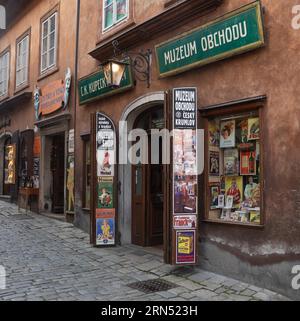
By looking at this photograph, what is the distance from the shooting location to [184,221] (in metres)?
6.25

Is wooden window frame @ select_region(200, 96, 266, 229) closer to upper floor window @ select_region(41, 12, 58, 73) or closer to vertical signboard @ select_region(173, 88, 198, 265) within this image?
vertical signboard @ select_region(173, 88, 198, 265)

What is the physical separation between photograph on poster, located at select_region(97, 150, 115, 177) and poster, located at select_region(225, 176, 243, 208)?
9.81 ft

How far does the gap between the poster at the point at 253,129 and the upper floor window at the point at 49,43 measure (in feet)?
25.3

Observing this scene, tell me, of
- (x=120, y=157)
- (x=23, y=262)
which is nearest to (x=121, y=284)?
(x=23, y=262)

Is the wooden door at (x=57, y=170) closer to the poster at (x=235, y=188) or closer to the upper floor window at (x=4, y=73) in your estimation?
the upper floor window at (x=4, y=73)

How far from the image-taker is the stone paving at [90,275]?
5.29 m

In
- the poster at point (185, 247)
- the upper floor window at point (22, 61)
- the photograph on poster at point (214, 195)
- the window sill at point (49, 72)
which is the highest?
the upper floor window at point (22, 61)

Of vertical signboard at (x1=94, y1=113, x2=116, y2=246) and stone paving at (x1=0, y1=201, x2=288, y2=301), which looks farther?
vertical signboard at (x1=94, y1=113, x2=116, y2=246)

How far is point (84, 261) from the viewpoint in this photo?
23.7ft

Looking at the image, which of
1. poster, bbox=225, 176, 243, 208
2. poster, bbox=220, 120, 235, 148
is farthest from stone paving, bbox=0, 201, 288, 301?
poster, bbox=220, 120, 235, 148

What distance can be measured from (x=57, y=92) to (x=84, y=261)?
5.99 metres

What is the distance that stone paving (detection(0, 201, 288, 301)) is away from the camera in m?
5.29

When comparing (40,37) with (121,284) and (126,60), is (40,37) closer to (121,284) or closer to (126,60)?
(126,60)

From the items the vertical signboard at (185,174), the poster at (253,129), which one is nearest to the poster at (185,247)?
the vertical signboard at (185,174)
